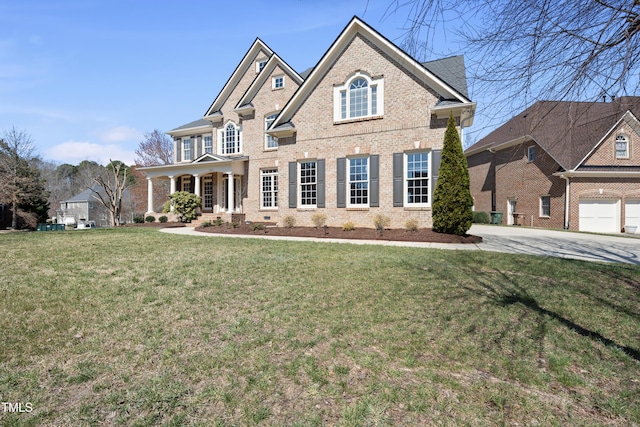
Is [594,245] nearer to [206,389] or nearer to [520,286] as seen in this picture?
[520,286]

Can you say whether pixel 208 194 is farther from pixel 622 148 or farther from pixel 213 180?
pixel 622 148

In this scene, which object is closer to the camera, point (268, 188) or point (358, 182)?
point (358, 182)

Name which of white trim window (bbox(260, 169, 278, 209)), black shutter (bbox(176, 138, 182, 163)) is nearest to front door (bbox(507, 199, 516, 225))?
white trim window (bbox(260, 169, 278, 209))

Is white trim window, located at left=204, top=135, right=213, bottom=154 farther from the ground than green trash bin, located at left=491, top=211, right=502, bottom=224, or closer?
farther from the ground

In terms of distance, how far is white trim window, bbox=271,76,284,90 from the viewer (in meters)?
19.8

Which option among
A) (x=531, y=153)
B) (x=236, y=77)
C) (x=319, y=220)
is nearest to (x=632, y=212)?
(x=531, y=153)

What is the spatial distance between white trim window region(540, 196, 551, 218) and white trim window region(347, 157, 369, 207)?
48.9 feet

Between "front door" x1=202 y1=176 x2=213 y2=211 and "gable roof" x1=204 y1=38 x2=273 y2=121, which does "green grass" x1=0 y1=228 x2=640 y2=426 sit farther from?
"gable roof" x1=204 y1=38 x2=273 y2=121

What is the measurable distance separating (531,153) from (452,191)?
1523cm

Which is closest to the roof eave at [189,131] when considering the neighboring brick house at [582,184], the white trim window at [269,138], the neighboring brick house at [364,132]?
the white trim window at [269,138]

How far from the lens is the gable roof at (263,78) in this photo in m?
19.5

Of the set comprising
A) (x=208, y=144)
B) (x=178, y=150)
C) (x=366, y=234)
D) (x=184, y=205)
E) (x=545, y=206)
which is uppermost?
(x=208, y=144)

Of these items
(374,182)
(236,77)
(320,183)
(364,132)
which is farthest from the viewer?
(236,77)

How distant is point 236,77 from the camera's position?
72.4 ft
